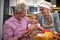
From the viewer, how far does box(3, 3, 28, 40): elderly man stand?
1320mm

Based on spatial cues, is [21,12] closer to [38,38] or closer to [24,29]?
[24,29]

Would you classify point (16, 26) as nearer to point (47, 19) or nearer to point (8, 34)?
point (8, 34)

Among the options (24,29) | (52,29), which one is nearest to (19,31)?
(24,29)

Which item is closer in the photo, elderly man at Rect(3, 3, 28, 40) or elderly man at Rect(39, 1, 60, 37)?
elderly man at Rect(3, 3, 28, 40)

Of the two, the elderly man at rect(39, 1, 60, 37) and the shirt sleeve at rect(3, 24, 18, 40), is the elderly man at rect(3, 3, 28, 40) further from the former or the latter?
the elderly man at rect(39, 1, 60, 37)

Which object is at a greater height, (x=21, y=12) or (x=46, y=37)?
(x=21, y=12)

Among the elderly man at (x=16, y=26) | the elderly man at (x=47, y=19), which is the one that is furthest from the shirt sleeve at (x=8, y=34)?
the elderly man at (x=47, y=19)

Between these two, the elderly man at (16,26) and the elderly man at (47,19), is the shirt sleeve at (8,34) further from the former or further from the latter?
the elderly man at (47,19)

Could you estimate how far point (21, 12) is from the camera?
1.35 m

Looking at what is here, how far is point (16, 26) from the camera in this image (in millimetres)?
1356

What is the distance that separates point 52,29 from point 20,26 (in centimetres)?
29

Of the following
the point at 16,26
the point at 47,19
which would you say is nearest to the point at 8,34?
the point at 16,26

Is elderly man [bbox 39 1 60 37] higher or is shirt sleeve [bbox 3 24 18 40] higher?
elderly man [bbox 39 1 60 37]

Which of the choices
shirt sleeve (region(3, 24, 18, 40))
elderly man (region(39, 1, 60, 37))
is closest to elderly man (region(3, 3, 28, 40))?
shirt sleeve (region(3, 24, 18, 40))
